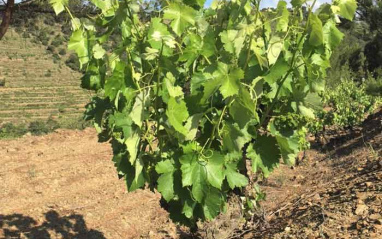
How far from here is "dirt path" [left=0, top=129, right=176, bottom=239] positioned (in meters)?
4.41

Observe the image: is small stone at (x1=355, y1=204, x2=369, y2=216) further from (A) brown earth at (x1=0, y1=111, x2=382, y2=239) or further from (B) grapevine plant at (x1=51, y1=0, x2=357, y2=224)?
(B) grapevine plant at (x1=51, y1=0, x2=357, y2=224)

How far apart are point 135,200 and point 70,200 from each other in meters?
0.83

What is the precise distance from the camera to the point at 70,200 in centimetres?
534

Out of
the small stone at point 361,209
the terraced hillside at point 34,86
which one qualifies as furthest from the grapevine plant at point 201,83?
the terraced hillside at point 34,86

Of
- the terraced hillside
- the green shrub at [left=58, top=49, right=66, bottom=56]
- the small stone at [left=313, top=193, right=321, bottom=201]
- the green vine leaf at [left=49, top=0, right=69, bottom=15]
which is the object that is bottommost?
the terraced hillside

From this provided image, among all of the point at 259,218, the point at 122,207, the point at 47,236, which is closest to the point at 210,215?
the point at 259,218

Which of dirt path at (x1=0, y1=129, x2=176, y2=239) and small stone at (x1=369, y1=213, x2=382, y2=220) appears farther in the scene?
dirt path at (x1=0, y1=129, x2=176, y2=239)

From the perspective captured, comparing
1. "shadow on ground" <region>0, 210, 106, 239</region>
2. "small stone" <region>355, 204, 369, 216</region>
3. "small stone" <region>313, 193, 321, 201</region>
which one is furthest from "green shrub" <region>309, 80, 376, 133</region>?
"shadow on ground" <region>0, 210, 106, 239</region>

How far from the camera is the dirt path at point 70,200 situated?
441 centimetres

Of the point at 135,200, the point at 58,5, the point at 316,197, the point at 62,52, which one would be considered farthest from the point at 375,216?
the point at 62,52

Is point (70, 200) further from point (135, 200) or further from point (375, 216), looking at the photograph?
point (375, 216)

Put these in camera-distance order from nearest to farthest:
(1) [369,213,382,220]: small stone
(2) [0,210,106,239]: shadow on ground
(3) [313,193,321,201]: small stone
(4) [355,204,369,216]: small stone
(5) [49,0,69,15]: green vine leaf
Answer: (5) [49,0,69,15]: green vine leaf, (1) [369,213,382,220]: small stone, (4) [355,204,369,216]: small stone, (3) [313,193,321,201]: small stone, (2) [0,210,106,239]: shadow on ground

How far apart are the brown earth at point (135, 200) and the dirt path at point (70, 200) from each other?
0.4 inches

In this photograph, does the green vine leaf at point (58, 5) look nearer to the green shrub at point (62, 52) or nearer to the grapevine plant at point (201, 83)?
the grapevine plant at point (201, 83)
